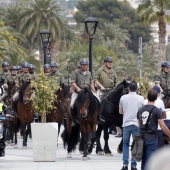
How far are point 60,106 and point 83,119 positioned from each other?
3.51 meters

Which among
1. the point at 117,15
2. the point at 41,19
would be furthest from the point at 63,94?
the point at 117,15

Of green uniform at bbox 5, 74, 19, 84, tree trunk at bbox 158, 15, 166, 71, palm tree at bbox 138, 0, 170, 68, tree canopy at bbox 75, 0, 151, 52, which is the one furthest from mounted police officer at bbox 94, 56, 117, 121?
tree canopy at bbox 75, 0, 151, 52

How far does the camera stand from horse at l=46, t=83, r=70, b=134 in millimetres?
21781

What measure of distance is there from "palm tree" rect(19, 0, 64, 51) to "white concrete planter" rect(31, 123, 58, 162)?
50.1 meters

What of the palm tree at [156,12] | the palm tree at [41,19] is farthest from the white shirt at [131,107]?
the palm tree at [41,19]

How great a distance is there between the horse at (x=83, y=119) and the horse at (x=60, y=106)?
1.97 meters

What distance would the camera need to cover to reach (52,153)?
59.6ft

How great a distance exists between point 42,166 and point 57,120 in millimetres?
5583

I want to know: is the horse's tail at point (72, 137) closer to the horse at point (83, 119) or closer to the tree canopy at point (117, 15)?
the horse at point (83, 119)

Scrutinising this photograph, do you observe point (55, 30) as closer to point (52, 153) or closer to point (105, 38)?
point (105, 38)

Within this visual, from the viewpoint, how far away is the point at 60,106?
73.9 ft

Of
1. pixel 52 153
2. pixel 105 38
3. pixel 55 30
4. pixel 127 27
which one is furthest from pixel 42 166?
pixel 127 27

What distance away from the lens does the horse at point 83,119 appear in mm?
18672

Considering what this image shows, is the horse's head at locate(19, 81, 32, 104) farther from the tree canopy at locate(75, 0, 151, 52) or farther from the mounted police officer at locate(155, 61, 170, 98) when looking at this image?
the tree canopy at locate(75, 0, 151, 52)
